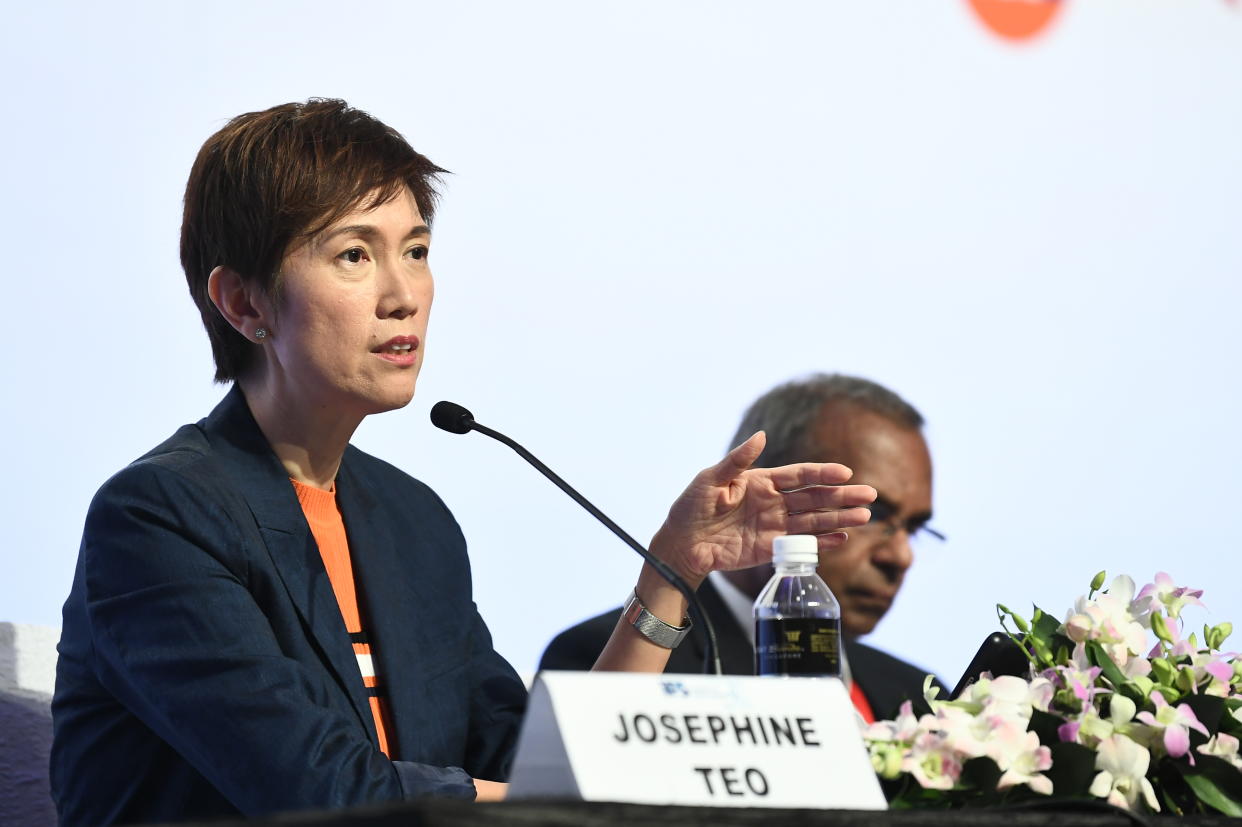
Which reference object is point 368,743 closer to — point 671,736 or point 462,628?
point 462,628

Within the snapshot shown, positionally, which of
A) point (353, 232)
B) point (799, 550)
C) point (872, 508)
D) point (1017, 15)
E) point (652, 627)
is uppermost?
point (1017, 15)

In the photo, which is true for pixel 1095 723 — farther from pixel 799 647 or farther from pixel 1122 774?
pixel 799 647

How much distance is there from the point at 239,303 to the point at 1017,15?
179cm

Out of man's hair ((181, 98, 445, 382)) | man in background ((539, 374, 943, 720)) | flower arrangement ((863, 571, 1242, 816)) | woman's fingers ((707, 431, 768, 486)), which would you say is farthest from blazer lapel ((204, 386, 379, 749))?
man in background ((539, 374, 943, 720))

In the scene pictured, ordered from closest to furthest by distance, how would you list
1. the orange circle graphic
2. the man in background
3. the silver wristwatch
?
the silver wristwatch
the man in background
the orange circle graphic

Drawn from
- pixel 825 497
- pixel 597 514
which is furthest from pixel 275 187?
pixel 825 497

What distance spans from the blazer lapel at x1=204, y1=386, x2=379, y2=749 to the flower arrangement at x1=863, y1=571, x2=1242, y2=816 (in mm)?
694

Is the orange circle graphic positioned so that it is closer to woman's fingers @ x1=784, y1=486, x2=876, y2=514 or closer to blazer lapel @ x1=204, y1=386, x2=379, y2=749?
woman's fingers @ x1=784, y1=486, x2=876, y2=514

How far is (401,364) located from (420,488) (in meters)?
0.34

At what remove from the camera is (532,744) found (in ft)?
2.86

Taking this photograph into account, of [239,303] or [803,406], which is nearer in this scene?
[239,303]

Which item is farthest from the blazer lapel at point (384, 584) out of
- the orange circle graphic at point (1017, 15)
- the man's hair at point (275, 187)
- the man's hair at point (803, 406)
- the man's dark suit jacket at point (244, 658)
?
the orange circle graphic at point (1017, 15)

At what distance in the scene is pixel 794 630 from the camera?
4.39 feet

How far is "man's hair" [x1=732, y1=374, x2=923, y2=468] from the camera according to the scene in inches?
114
